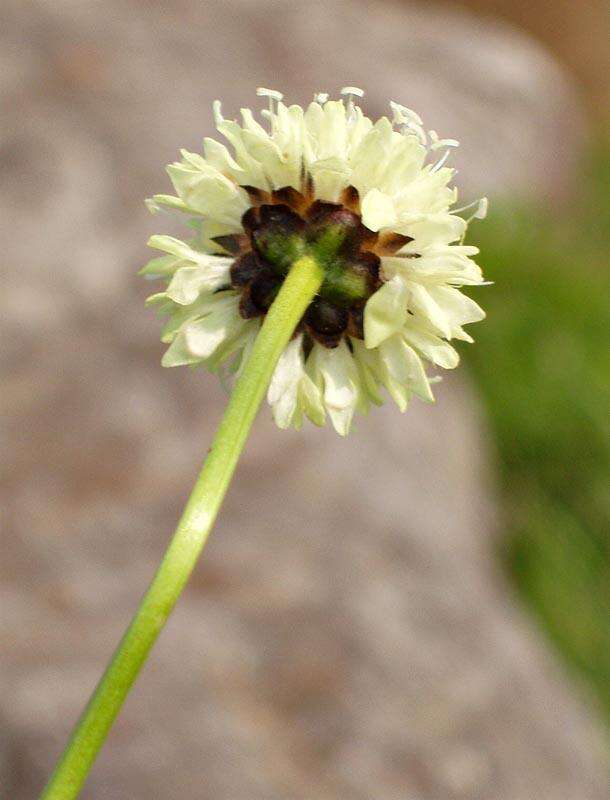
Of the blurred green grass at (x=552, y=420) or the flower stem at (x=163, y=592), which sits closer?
the flower stem at (x=163, y=592)

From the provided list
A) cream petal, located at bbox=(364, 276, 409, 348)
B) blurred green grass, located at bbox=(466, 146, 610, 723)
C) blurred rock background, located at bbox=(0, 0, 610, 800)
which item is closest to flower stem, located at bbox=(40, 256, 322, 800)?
cream petal, located at bbox=(364, 276, 409, 348)

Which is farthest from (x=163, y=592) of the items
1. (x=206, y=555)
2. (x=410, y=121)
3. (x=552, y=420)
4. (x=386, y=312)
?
(x=552, y=420)

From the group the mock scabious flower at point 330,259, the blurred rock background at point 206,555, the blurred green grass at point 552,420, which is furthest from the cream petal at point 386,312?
the blurred green grass at point 552,420

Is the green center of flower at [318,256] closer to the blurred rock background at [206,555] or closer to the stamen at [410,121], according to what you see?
the stamen at [410,121]

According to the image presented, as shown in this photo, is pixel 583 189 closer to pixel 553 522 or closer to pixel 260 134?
pixel 553 522

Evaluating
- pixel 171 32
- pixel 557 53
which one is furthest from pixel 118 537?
pixel 557 53

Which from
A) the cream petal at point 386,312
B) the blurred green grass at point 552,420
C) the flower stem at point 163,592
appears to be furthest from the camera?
the blurred green grass at point 552,420
